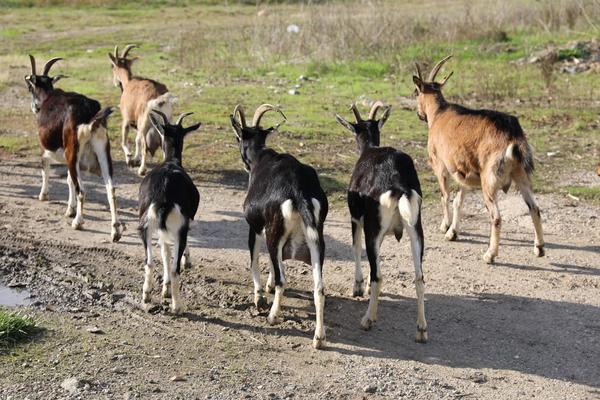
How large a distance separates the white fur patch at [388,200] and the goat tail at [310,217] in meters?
0.62

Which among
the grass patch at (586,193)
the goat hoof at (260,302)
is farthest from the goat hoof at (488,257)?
the goat hoof at (260,302)

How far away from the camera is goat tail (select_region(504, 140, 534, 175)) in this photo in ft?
32.6

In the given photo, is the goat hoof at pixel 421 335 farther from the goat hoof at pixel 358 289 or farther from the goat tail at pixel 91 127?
the goat tail at pixel 91 127

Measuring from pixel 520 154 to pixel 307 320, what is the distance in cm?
317

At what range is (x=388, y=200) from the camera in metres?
8.26

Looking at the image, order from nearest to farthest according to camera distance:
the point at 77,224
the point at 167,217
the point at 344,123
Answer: the point at 167,217
the point at 344,123
the point at 77,224

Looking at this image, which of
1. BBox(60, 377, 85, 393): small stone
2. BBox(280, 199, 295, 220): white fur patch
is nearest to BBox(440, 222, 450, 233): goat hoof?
BBox(280, 199, 295, 220): white fur patch

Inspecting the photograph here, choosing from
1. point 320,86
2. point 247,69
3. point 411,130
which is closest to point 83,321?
point 411,130

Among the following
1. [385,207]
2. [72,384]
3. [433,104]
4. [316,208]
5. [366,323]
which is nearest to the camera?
[72,384]

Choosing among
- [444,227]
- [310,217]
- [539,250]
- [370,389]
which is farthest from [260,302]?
[539,250]

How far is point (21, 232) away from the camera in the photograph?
36.4 feet

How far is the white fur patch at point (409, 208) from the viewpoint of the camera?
8133 mm

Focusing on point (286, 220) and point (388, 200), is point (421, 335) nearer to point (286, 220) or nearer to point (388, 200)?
point (388, 200)

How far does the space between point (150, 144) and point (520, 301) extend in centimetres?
649
